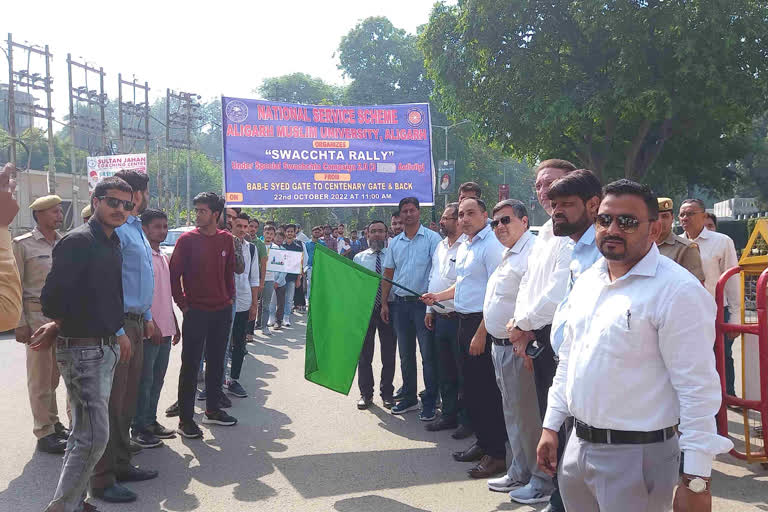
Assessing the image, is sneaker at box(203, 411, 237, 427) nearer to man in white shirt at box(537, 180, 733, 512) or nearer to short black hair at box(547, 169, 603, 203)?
short black hair at box(547, 169, 603, 203)

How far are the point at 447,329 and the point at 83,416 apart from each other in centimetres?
325

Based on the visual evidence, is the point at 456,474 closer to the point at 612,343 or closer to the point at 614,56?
the point at 612,343

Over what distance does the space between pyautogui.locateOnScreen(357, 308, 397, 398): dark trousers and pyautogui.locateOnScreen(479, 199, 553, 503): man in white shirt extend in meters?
2.57

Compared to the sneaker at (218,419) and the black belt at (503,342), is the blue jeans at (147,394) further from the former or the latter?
the black belt at (503,342)

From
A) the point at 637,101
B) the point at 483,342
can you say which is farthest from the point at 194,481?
the point at 637,101

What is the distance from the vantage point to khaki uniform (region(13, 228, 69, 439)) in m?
5.59

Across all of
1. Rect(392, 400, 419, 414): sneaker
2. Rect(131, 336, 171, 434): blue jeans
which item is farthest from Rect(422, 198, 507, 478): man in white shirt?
Rect(131, 336, 171, 434): blue jeans

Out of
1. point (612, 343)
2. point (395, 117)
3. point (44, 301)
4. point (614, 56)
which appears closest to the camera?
point (612, 343)

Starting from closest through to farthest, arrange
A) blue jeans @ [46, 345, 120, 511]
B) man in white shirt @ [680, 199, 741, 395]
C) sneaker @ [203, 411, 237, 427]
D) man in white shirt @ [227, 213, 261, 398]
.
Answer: blue jeans @ [46, 345, 120, 511], sneaker @ [203, 411, 237, 427], man in white shirt @ [680, 199, 741, 395], man in white shirt @ [227, 213, 261, 398]

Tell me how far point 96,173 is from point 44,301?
79.0 ft

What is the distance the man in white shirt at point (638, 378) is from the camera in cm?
233

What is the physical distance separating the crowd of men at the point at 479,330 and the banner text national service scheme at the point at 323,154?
0.94 metres

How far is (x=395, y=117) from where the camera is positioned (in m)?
10.4

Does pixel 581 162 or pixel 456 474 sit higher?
pixel 581 162
